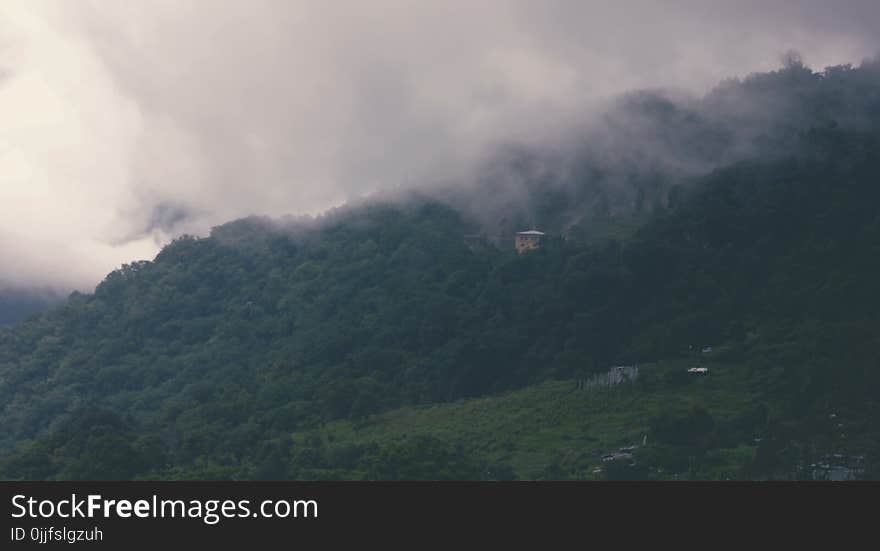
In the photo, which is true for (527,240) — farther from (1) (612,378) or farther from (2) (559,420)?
(2) (559,420)

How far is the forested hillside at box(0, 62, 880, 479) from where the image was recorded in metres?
72.4

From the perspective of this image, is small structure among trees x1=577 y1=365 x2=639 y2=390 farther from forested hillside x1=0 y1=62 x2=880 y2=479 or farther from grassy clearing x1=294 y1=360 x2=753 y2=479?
forested hillside x1=0 y1=62 x2=880 y2=479

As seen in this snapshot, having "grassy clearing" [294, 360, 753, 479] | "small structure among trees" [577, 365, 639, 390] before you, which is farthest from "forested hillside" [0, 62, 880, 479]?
"small structure among trees" [577, 365, 639, 390]

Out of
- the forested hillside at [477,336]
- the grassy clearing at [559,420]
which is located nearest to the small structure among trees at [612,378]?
the grassy clearing at [559,420]

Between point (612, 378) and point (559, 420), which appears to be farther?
point (612, 378)

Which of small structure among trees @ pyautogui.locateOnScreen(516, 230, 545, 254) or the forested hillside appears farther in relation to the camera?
small structure among trees @ pyautogui.locateOnScreen(516, 230, 545, 254)

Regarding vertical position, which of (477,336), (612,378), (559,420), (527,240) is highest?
(527,240)

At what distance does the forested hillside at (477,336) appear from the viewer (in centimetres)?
7244

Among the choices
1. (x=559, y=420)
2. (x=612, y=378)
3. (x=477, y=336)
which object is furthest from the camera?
(x=477, y=336)

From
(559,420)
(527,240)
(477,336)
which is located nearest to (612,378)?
(559,420)

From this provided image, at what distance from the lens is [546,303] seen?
283 feet

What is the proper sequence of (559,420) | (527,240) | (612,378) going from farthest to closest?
(527,240) → (612,378) → (559,420)

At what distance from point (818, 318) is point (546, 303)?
14.6 m

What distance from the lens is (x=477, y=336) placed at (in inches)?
3406
